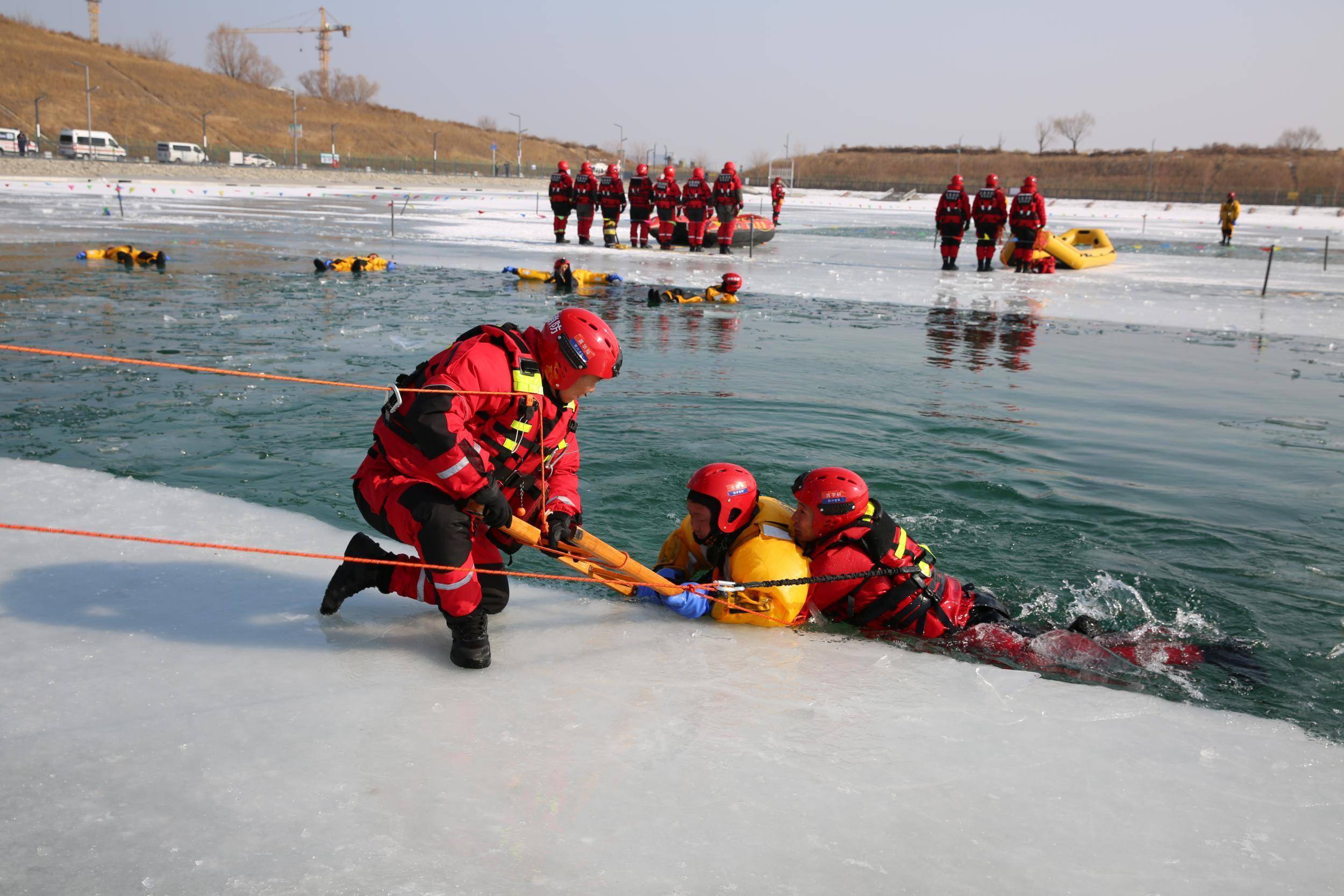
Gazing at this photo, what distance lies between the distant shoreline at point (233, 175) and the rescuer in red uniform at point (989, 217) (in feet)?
115

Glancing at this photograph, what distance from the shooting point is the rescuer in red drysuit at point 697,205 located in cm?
2091

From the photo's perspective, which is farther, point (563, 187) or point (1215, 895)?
point (563, 187)

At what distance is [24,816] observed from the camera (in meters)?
2.26

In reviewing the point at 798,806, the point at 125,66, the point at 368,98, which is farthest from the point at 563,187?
the point at 368,98

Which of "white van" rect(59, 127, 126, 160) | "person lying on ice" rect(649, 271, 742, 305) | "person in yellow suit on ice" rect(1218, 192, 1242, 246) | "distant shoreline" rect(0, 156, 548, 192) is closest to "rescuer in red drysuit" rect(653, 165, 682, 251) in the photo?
"person lying on ice" rect(649, 271, 742, 305)

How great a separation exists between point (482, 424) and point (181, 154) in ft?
204

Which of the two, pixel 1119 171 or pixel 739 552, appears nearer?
pixel 739 552

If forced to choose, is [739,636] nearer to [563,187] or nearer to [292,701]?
[292,701]

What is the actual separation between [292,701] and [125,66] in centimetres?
10238

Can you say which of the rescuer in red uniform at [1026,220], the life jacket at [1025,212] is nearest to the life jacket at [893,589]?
the rescuer in red uniform at [1026,220]

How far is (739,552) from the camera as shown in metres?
3.69

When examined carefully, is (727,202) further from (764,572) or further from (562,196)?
(764,572)

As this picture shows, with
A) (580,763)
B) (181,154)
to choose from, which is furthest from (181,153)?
(580,763)

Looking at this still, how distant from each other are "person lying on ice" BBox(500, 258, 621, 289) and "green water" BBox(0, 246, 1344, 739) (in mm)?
2361
